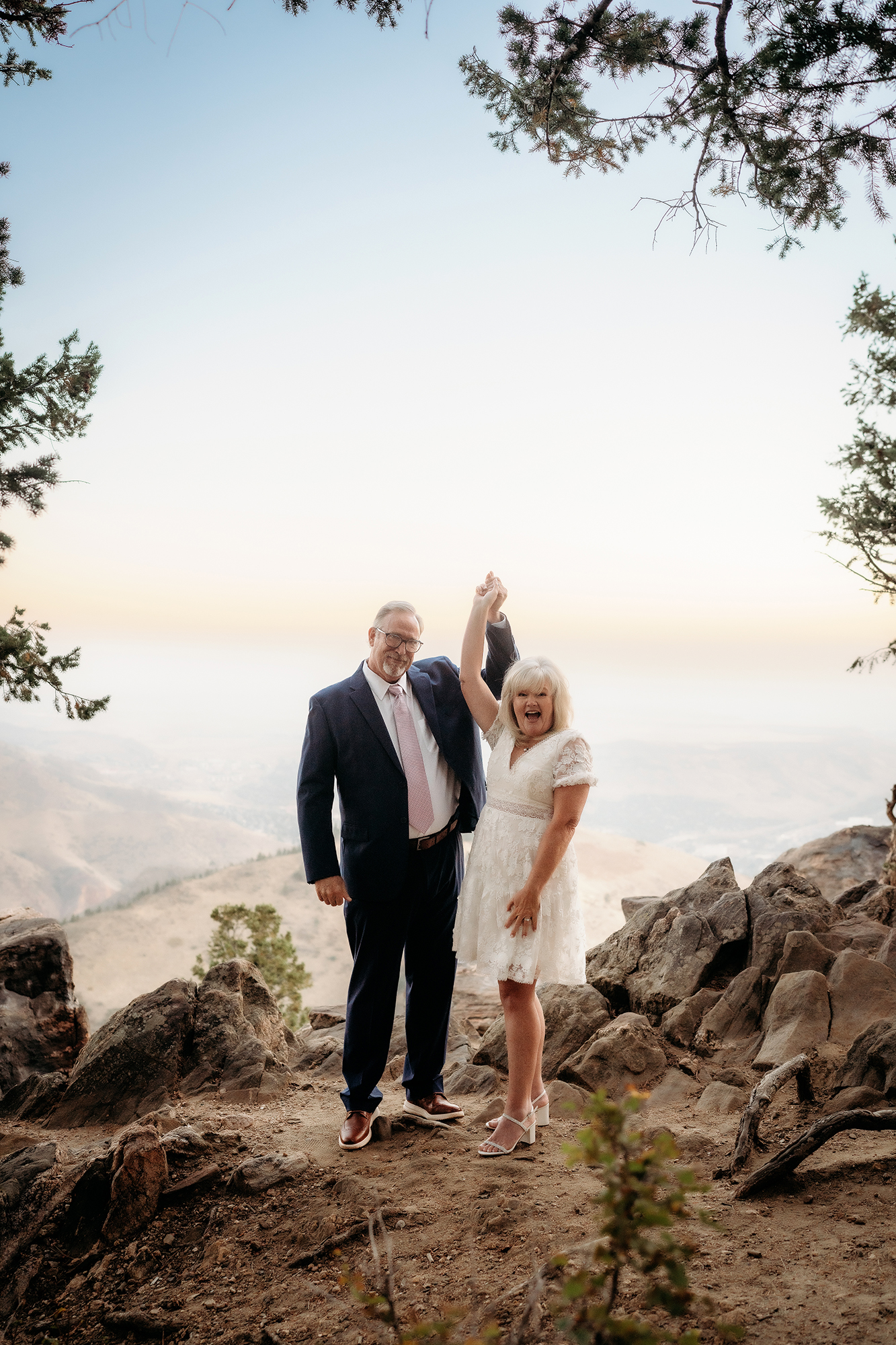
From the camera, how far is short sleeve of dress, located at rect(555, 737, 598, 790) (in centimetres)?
362

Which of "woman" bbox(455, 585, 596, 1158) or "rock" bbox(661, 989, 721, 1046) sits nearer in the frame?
"woman" bbox(455, 585, 596, 1158)

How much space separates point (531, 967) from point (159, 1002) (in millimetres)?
3364

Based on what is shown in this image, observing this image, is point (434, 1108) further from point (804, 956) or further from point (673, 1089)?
point (804, 956)

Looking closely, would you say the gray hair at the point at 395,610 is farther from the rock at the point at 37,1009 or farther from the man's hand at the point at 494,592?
the rock at the point at 37,1009

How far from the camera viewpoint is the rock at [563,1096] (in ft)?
14.6

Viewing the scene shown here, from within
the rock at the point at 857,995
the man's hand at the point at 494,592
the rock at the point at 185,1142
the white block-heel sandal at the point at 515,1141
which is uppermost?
the man's hand at the point at 494,592

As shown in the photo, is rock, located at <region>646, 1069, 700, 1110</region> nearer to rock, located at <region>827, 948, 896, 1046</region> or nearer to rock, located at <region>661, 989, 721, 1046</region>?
rock, located at <region>661, 989, 721, 1046</region>

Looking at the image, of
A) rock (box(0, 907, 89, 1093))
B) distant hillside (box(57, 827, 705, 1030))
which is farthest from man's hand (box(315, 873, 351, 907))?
distant hillside (box(57, 827, 705, 1030))

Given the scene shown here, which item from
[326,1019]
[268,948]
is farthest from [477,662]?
[268,948]

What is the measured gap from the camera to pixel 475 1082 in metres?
5.19

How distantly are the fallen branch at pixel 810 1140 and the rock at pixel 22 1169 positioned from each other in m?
3.26

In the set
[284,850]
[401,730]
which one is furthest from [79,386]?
[284,850]

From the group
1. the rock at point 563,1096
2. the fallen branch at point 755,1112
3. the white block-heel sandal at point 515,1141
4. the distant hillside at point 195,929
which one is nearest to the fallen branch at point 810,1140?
the fallen branch at point 755,1112

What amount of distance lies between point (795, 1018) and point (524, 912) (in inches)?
96.4
